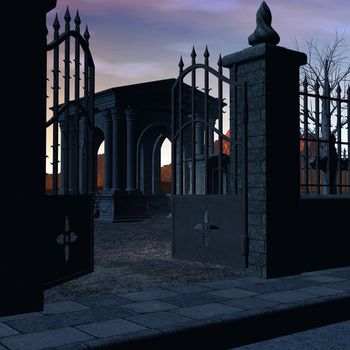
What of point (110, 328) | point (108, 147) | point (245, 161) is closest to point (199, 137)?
point (108, 147)

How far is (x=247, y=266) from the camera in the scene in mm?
6625

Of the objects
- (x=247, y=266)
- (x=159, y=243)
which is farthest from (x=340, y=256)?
(x=159, y=243)

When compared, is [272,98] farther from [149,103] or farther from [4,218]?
[149,103]

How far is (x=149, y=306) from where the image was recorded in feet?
15.3

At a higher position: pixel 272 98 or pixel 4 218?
pixel 272 98

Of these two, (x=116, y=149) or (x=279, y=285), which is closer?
(x=279, y=285)

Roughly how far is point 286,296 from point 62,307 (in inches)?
83.3

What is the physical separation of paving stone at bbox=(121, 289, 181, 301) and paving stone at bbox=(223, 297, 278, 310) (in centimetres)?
64

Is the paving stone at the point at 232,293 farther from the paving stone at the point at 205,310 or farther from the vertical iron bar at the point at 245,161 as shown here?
the vertical iron bar at the point at 245,161

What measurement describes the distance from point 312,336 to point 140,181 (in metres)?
17.0

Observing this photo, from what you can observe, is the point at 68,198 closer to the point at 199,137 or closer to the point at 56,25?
the point at 56,25

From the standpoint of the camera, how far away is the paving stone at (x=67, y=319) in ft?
13.1

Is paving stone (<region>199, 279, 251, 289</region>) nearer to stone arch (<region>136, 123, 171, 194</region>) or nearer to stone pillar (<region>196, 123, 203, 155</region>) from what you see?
stone pillar (<region>196, 123, 203, 155</region>)

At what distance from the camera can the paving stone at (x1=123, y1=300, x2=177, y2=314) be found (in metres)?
4.51
